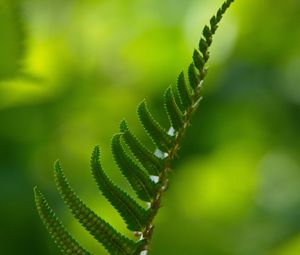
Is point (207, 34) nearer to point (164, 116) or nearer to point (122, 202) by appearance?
point (122, 202)

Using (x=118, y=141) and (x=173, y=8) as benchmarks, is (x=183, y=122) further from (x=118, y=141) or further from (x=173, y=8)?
(x=173, y=8)

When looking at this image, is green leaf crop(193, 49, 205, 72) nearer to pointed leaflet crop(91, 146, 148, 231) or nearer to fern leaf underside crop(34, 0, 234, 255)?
fern leaf underside crop(34, 0, 234, 255)

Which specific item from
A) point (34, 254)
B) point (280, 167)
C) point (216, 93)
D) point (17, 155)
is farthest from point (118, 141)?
point (280, 167)

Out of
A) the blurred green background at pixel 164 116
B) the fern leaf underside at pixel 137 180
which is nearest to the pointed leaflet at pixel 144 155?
the fern leaf underside at pixel 137 180

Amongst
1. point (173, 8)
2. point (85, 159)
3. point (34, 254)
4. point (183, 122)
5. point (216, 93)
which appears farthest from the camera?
point (173, 8)

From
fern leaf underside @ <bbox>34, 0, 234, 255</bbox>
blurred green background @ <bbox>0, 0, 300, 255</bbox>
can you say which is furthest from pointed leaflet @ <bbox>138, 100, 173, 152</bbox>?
blurred green background @ <bbox>0, 0, 300, 255</bbox>
